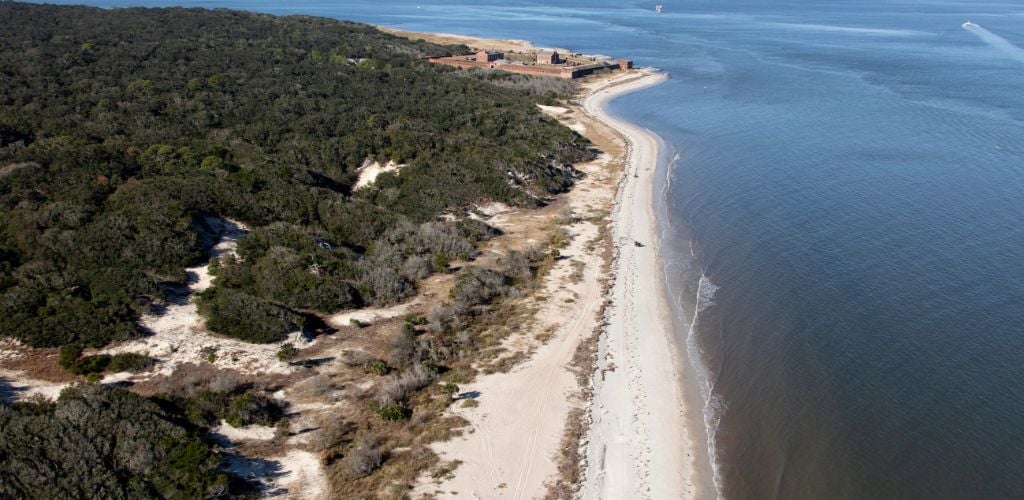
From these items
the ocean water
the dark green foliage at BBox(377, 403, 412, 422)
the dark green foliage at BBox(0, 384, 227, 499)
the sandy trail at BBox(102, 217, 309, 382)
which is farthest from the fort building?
the dark green foliage at BBox(0, 384, 227, 499)

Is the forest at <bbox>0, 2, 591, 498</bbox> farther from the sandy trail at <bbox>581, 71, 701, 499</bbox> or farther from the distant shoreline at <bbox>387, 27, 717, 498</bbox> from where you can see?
the sandy trail at <bbox>581, 71, 701, 499</bbox>

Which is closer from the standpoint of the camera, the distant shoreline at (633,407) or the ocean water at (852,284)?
the distant shoreline at (633,407)

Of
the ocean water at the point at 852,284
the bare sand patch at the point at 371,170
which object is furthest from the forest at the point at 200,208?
the ocean water at the point at 852,284

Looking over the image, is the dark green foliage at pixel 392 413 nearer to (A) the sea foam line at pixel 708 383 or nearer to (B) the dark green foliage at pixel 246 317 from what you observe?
(B) the dark green foliage at pixel 246 317

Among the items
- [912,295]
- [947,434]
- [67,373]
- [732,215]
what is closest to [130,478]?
[67,373]

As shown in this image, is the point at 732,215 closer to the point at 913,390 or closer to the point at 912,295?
the point at 912,295

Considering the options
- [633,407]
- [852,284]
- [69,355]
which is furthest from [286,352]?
[852,284]
